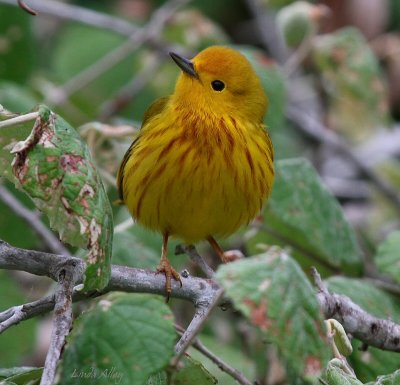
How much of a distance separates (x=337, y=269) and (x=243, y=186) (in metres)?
0.64

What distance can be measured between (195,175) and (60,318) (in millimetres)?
867

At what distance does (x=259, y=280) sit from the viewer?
4.52ft

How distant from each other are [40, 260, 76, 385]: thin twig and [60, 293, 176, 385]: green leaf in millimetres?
22

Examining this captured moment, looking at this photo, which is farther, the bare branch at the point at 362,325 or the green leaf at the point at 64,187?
the bare branch at the point at 362,325

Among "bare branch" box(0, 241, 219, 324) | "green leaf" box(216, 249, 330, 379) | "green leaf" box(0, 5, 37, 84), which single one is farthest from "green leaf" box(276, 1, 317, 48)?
"green leaf" box(216, 249, 330, 379)

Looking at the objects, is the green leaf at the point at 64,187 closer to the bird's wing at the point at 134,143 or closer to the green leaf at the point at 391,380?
the green leaf at the point at 391,380

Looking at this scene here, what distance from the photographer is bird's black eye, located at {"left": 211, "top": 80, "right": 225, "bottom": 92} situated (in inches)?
103

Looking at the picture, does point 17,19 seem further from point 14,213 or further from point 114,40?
point 114,40

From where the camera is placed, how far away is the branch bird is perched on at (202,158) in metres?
2.33

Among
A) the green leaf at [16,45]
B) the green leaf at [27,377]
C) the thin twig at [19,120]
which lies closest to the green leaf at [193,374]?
the green leaf at [27,377]

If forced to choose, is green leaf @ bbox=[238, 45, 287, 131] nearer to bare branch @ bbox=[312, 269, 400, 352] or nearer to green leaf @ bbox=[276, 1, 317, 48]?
green leaf @ bbox=[276, 1, 317, 48]

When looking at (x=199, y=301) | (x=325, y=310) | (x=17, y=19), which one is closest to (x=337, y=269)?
(x=325, y=310)

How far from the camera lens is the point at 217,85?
103 inches

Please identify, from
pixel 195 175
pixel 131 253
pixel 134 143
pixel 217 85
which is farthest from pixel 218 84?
pixel 131 253
